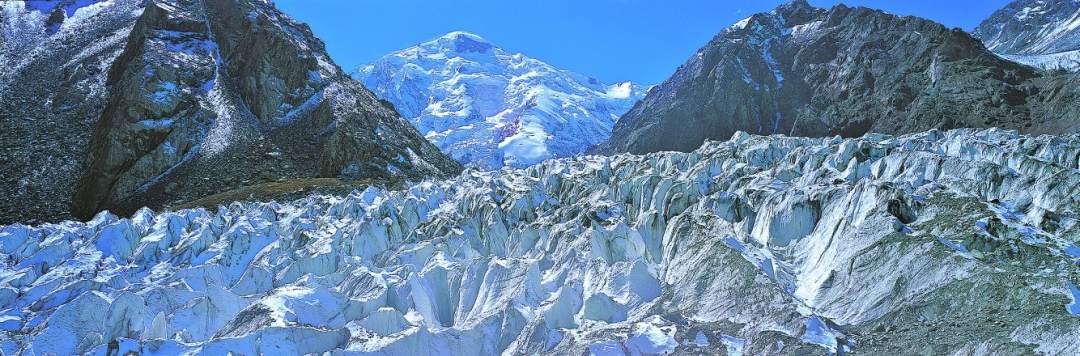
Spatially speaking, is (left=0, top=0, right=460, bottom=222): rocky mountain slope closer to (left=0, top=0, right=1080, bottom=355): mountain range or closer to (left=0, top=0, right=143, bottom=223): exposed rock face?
(left=0, top=0, right=143, bottom=223): exposed rock face

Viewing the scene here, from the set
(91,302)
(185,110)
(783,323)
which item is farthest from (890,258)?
(185,110)

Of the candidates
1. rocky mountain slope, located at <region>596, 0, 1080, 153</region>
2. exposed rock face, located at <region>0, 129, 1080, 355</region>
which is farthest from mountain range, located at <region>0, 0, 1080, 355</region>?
rocky mountain slope, located at <region>596, 0, 1080, 153</region>

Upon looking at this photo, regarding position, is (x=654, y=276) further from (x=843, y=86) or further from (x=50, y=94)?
(x=843, y=86)

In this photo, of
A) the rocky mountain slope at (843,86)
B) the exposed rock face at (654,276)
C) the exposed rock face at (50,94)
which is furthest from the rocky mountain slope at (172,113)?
the rocky mountain slope at (843,86)

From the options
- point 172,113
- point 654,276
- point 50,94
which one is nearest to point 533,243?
point 654,276

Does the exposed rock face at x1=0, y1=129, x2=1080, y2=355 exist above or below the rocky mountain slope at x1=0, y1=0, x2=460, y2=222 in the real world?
below
